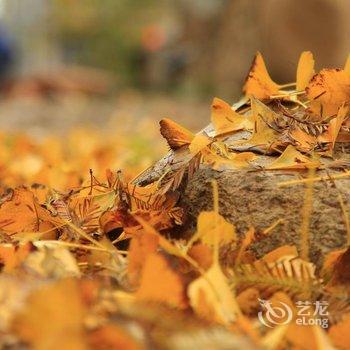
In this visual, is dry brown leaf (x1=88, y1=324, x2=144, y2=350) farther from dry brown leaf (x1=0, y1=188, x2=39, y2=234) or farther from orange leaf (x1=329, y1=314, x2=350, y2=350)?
dry brown leaf (x1=0, y1=188, x2=39, y2=234)

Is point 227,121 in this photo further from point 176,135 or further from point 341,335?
point 341,335

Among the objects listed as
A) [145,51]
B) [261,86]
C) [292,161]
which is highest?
[145,51]

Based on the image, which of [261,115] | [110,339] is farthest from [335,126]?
[110,339]

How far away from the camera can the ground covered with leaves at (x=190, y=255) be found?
86 cm

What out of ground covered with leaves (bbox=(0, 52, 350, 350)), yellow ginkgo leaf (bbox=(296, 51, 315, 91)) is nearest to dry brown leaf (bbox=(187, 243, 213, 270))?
ground covered with leaves (bbox=(0, 52, 350, 350))

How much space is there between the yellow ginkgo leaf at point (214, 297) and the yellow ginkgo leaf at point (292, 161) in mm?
306

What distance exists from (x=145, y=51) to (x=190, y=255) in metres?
15.7

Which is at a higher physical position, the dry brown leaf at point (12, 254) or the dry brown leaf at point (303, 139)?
the dry brown leaf at point (303, 139)

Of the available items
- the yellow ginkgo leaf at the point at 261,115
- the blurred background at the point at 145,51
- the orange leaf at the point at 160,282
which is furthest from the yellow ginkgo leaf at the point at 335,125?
the blurred background at the point at 145,51

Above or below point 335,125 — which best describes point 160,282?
below

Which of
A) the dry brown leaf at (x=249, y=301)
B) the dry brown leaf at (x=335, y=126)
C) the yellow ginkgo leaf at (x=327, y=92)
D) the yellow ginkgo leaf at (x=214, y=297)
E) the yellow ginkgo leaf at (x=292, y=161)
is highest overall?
the yellow ginkgo leaf at (x=327, y=92)

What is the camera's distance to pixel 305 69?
1.50 meters

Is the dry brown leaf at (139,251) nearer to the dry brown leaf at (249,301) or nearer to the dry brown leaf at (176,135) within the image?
the dry brown leaf at (249,301)

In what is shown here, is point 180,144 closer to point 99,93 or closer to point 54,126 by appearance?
point 54,126
